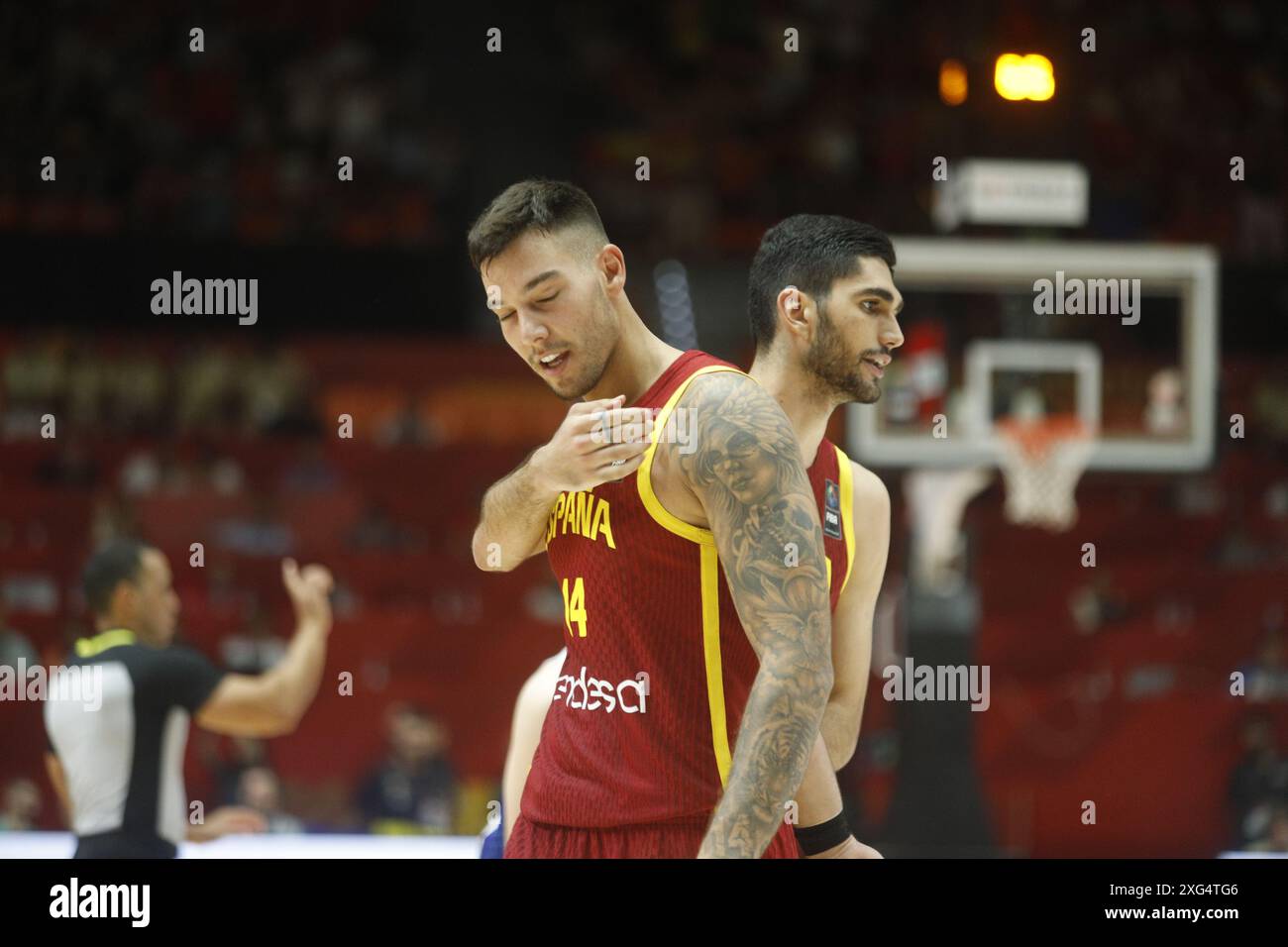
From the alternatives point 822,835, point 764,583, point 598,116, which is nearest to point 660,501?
point 764,583

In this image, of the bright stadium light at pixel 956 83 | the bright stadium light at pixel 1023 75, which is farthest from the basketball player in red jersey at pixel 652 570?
the bright stadium light at pixel 956 83

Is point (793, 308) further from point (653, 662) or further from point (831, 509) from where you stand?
point (653, 662)

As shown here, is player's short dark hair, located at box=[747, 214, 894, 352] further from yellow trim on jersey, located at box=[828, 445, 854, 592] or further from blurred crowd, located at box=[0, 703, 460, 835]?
blurred crowd, located at box=[0, 703, 460, 835]

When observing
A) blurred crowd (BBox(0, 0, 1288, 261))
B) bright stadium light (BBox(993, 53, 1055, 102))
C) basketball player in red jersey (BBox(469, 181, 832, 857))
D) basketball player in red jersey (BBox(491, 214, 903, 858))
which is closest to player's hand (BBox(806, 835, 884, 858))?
basketball player in red jersey (BBox(491, 214, 903, 858))

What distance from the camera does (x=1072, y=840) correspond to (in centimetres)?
928

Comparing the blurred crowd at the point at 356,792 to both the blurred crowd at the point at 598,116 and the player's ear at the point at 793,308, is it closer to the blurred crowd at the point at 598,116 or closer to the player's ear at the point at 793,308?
the blurred crowd at the point at 598,116

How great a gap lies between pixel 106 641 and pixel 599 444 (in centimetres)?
272

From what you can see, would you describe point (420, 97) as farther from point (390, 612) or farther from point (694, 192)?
point (390, 612)

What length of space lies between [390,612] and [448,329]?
10.6 ft

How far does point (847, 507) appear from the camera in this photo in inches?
128

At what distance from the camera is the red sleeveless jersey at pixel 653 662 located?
264cm

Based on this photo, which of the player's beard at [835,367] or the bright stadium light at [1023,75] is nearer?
the player's beard at [835,367]

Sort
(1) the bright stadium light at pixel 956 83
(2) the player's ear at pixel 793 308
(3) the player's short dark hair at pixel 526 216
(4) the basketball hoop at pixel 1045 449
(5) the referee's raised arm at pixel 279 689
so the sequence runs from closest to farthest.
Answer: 1. (3) the player's short dark hair at pixel 526 216
2. (2) the player's ear at pixel 793 308
3. (5) the referee's raised arm at pixel 279 689
4. (1) the bright stadium light at pixel 956 83
5. (4) the basketball hoop at pixel 1045 449

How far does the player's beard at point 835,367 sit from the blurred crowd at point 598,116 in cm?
873
